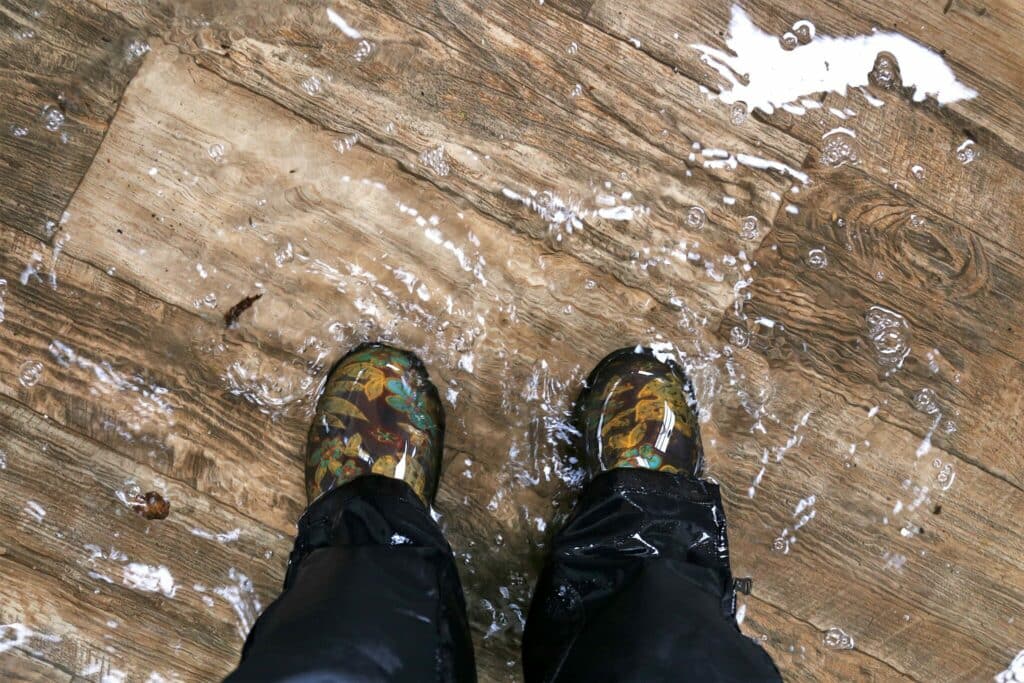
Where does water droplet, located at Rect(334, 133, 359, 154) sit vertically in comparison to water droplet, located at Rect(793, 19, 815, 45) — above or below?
below

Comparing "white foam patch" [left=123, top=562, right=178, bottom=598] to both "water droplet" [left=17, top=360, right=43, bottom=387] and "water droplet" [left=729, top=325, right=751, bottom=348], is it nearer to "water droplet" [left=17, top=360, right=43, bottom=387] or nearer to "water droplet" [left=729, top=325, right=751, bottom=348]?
"water droplet" [left=17, top=360, right=43, bottom=387]

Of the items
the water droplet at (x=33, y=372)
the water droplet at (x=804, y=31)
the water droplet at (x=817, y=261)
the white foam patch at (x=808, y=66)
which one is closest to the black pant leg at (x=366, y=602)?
the water droplet at (x=33, y=372)

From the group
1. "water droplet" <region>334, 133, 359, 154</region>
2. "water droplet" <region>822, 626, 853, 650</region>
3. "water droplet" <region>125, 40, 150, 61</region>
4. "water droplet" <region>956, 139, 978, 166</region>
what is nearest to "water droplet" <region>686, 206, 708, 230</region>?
"water droplet" <region>956, 139, 978, 166</region>

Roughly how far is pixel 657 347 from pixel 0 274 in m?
1.07

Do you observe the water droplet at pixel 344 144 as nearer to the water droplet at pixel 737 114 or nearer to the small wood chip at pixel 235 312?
the small wood chip at pixel 235 312

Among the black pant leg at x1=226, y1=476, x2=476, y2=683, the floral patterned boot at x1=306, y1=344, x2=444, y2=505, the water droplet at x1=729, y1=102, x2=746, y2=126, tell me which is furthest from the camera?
the water droplet at x1=729, y1=102, x2=746, y2=126

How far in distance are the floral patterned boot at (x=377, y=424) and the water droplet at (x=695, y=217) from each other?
0.50 m

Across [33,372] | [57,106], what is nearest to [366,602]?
[33,372]

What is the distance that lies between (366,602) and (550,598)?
28cm

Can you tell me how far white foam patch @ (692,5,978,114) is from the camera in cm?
121

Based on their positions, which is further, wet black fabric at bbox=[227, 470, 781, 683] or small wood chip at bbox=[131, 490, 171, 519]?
small wood chip at bbox=[131, 490, 171, 519]

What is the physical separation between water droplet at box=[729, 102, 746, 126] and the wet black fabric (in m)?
0.60

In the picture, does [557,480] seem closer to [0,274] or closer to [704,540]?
[704,540]

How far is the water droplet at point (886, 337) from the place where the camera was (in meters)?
1.21
